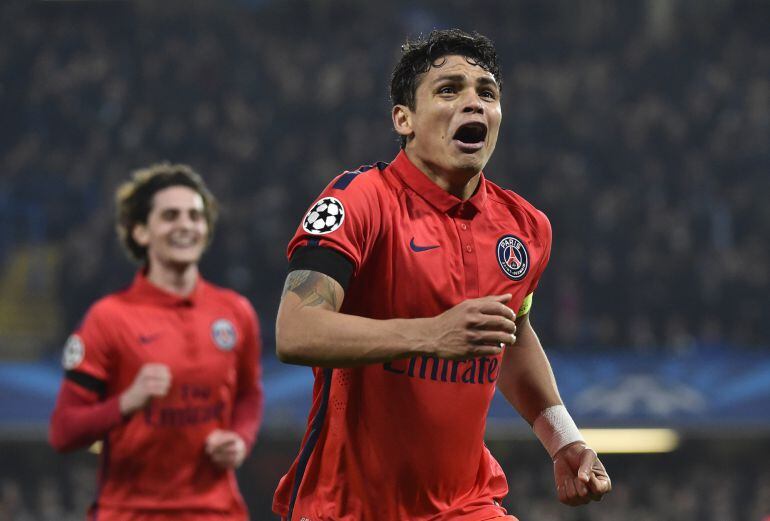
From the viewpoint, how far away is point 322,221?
10.2 ft

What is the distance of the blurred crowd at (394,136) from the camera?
47.0 feet

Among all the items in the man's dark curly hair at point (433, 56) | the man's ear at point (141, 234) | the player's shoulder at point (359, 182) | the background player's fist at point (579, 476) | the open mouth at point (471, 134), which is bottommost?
the background player's fist at point (579, 476)

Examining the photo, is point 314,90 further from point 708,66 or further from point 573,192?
point 708,66

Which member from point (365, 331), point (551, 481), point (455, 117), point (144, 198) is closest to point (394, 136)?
point (551, 481)

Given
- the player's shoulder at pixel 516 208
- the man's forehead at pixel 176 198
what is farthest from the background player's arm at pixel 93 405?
the player's shoulder at pixel 516 208

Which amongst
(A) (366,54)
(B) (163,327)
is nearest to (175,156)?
(A) (366,54)

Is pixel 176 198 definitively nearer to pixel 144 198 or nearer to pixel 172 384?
pixel 144 198

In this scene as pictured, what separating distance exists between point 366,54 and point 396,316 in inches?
649

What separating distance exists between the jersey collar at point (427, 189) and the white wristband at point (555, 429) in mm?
769

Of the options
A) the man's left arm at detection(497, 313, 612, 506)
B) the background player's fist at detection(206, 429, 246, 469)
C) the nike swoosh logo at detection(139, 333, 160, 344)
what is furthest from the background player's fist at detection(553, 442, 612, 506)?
the nike swoosh logo at detection(139, 333, 160, 344)

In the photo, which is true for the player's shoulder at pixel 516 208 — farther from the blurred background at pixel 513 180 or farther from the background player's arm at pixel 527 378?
the blurred background at pixel 513 180

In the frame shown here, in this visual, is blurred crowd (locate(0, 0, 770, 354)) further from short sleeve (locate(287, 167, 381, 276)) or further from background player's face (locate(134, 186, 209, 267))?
short sleeve (locate(287, 167, 381, 276))

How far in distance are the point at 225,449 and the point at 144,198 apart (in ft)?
4.99

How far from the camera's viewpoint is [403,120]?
3596 millimetres
